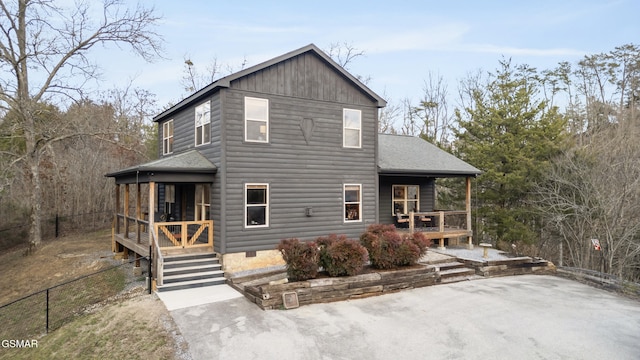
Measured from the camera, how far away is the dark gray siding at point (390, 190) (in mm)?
15625

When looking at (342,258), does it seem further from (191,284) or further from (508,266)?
(508,266)

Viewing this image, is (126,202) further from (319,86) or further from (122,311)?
(319,86)

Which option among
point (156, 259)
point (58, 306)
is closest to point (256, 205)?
point (156, 259)

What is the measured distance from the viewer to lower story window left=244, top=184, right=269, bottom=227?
11023 mm

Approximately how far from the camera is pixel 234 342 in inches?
247

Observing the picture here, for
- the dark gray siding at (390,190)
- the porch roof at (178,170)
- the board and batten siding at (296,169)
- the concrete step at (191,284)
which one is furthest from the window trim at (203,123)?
the dark gray siding at (390,190)

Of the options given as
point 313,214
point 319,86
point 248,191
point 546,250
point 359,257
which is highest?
point 319,86

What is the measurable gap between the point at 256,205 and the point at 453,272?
634 centimetres

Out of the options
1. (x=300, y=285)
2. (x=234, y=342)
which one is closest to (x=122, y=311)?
(x=234, y=342)

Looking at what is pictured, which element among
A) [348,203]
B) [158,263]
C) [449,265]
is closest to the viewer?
[158,263]

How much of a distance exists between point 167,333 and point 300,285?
2.86 metres

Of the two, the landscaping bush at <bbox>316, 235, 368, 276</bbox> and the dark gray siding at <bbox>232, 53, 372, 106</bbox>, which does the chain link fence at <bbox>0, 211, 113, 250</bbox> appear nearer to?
the dark gray siding at <bbox>232, 53, 372, 106</bbox>

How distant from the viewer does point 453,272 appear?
429 inches

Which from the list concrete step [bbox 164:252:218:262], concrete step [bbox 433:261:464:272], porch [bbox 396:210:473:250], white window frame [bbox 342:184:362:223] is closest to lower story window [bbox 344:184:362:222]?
white window frame [bbox 342:184:362:223]
